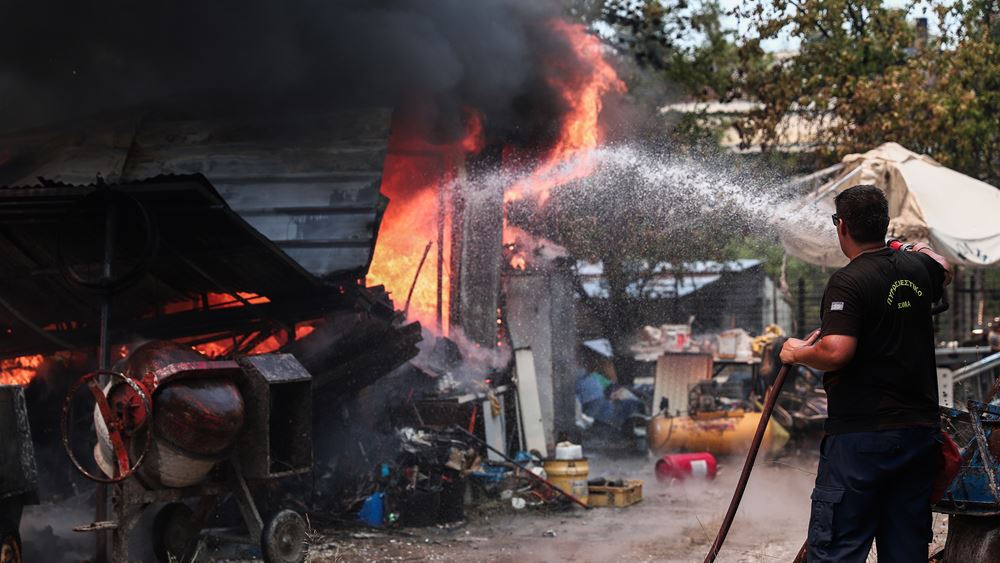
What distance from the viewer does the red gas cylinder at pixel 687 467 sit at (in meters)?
10.4

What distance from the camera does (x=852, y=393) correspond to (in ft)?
12.0

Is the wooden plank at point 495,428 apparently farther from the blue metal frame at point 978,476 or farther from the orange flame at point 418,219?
the blue metal frame at point 978,476

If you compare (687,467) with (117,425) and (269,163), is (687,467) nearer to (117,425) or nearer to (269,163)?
(269,163)

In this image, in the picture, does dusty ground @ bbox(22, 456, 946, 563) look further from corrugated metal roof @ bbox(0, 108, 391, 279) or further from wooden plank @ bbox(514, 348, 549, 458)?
corrugated metal roof @ bbox(0, 108, 391, 279)

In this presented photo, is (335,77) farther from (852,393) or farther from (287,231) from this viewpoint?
(852,393)

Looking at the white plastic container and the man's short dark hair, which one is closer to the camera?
the man's short dark hair

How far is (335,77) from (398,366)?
9.86 ft

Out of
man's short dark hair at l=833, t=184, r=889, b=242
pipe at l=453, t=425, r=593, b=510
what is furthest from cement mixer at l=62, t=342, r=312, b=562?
man's short dark hair at l=833, t=184, r=889, b=242

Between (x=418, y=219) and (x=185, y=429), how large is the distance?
6061 mm

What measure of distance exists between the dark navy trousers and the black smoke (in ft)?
24.3

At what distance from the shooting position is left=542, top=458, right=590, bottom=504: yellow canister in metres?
9.41

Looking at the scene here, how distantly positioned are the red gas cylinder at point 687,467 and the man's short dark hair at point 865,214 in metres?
6.95

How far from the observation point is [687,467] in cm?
1038

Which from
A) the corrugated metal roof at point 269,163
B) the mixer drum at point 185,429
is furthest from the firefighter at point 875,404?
the corrugated metal roof at point 269,163
